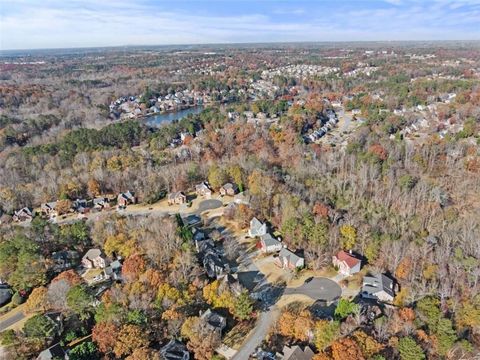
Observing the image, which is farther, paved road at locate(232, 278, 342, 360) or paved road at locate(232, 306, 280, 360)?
paved road at locate(232, 278, 342, 360)

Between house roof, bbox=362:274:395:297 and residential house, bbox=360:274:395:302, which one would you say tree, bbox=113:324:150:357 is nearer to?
residential house, bbox=360:274:395:302

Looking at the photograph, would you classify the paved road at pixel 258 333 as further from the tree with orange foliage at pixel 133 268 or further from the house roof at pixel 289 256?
the tree with orange foliage at pixel 133 268

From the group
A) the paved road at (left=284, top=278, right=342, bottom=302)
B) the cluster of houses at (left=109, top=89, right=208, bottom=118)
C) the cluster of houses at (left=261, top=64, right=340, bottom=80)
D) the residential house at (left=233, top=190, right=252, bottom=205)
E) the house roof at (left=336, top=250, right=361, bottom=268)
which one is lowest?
the paved road at (left=284, top=278, right=342, bottom=302)

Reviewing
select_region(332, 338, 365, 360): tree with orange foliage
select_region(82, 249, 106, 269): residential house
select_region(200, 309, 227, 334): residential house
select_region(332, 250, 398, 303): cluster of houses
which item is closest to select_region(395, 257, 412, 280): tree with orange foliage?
select_region(332, 250, 398, 303): cluster of houses

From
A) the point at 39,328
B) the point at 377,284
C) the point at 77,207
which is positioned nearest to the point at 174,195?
the point at 77,207

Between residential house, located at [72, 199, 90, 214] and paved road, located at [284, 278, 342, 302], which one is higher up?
residential house, located at [72, 199, 90, 214]

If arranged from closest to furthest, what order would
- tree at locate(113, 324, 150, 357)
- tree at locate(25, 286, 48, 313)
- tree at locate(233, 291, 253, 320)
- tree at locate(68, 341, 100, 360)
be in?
tree at locate(68, 341, 100, 360)
tree at locate(113, 324, 150, 357)
tree at locate(233, 291, 253, 320)
tree at locate(25, 286, 48, 313)

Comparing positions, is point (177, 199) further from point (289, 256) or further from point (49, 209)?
point (289, 256)
